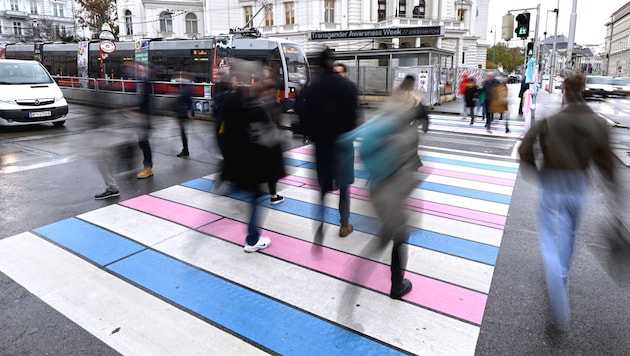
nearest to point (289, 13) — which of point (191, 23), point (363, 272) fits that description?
point (191, 23)

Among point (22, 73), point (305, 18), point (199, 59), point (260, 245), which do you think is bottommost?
point (260, 245)

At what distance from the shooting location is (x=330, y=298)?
148 inches

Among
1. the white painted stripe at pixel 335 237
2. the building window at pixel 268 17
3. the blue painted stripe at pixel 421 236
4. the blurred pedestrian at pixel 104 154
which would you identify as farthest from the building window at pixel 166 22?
the blue painted stripe at pixel 421 236

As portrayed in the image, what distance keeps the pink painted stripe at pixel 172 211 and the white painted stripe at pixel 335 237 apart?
152 mm

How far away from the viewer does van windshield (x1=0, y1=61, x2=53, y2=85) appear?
1222 cm

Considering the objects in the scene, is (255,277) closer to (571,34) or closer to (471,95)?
(471,95)

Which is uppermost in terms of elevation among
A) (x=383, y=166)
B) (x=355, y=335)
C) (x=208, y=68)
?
(x=208, y=68)

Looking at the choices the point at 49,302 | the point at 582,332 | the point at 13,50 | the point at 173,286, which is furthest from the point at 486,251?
the point at 13,50

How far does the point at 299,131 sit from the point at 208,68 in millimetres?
15627

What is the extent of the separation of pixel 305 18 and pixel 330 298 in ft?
172

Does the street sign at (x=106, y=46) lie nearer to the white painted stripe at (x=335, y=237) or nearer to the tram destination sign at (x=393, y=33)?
the tram destination sign at (x=393, y=33)

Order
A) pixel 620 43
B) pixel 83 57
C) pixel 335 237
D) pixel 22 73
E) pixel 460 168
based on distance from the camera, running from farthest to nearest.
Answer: pixel 620 43 < pixel 83 57 < pixel 22 73 < pixel 460 168 < pixel 335 237

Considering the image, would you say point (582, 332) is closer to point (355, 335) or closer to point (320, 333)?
point (355, 335)

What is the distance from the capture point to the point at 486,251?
4730mm
